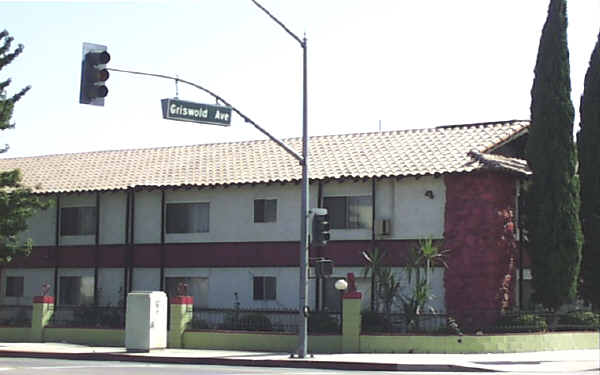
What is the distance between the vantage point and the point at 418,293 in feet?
101

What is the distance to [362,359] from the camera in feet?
89.2

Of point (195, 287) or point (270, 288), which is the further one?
point (195, 287)

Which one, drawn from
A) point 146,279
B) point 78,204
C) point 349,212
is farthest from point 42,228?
point 349,212

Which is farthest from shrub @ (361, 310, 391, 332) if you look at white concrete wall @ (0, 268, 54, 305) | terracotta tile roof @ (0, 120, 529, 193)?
white concrete wall @ (0, 268, 54, 305)

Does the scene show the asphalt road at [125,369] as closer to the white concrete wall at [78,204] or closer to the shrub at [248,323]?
the shrub at [248,323]

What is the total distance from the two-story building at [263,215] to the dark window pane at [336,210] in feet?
0.15

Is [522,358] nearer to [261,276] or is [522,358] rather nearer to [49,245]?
[261,276]

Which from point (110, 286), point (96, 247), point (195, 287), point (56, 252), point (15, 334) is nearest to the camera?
point (15, 334)

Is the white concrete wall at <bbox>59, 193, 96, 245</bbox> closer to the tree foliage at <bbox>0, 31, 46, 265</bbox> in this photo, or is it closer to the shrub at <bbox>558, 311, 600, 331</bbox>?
the tree foliage at <bbox>0, 31, 46, 265</bbox>

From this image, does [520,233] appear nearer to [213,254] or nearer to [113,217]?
[213,254]

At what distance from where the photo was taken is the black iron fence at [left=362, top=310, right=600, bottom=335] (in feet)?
99.1

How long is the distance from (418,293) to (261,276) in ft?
23.9

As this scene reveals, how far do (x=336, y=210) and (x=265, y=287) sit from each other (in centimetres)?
370

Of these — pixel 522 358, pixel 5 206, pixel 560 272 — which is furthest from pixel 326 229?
pixel 5 206
